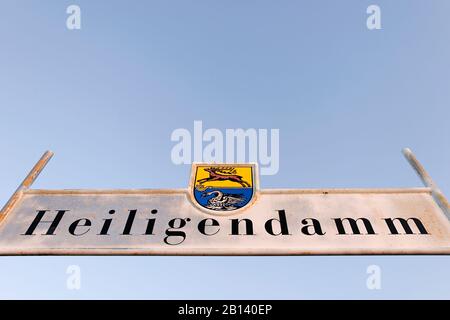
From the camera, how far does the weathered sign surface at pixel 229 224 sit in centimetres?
395

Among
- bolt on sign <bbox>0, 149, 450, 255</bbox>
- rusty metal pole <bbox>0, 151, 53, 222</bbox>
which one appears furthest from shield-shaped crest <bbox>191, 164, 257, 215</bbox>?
rusty metal pole <bbox>0, 151, 53, 222</bbox>

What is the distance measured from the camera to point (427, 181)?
469cm

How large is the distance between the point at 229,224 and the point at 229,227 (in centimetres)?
5

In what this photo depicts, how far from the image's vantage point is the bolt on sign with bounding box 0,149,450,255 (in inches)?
156

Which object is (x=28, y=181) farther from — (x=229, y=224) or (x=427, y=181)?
(x=427, y=181)

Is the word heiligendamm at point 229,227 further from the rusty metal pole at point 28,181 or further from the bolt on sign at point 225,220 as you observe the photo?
the rusty metal pole at point 28,181

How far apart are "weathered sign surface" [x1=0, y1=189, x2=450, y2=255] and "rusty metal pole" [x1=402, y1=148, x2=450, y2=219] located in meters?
0.07

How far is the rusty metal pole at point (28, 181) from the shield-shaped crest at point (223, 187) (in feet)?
5.77

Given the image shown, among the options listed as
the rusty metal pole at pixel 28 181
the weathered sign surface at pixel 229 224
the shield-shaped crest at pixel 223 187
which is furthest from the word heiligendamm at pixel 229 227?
the rusty metal pole at pixel 28 181
